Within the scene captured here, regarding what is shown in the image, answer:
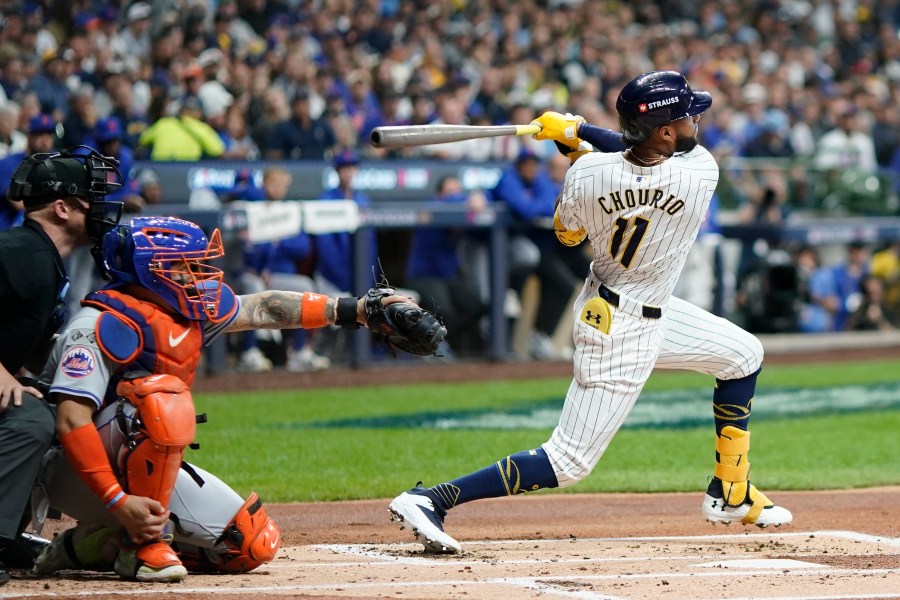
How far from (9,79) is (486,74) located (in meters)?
5.36

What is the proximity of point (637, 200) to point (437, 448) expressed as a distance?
11.6 feet

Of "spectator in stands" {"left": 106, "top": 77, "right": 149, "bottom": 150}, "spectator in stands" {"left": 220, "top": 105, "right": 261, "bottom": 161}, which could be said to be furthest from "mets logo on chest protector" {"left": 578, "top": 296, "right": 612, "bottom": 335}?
"spectator in stands" {"left": 220, "top": 105, "right": 261, "bottom": 161}

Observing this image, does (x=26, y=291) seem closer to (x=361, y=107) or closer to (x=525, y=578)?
(x=525, y=578)

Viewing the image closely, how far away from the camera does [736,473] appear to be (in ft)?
17.7

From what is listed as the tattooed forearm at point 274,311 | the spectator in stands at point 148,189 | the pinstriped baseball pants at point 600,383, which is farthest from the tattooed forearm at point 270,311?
the spectator in stands at point 148,189

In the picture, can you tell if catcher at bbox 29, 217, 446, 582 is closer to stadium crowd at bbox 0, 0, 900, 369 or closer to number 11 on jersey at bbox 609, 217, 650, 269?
number 11 on jersey at bbox 609, 217, 650, 269

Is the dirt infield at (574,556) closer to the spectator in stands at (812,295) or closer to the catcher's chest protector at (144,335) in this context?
the catcher's chest protector at (144,335)

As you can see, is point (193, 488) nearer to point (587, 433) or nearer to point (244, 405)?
point (587, 433)

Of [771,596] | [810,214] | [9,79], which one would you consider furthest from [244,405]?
[810,214]

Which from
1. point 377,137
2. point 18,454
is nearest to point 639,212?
point 377,137

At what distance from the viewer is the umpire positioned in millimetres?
4258

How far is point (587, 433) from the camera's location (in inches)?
197

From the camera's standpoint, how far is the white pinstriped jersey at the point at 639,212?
4.96 m

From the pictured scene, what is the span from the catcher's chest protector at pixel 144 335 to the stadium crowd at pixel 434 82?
5055 millimetres
